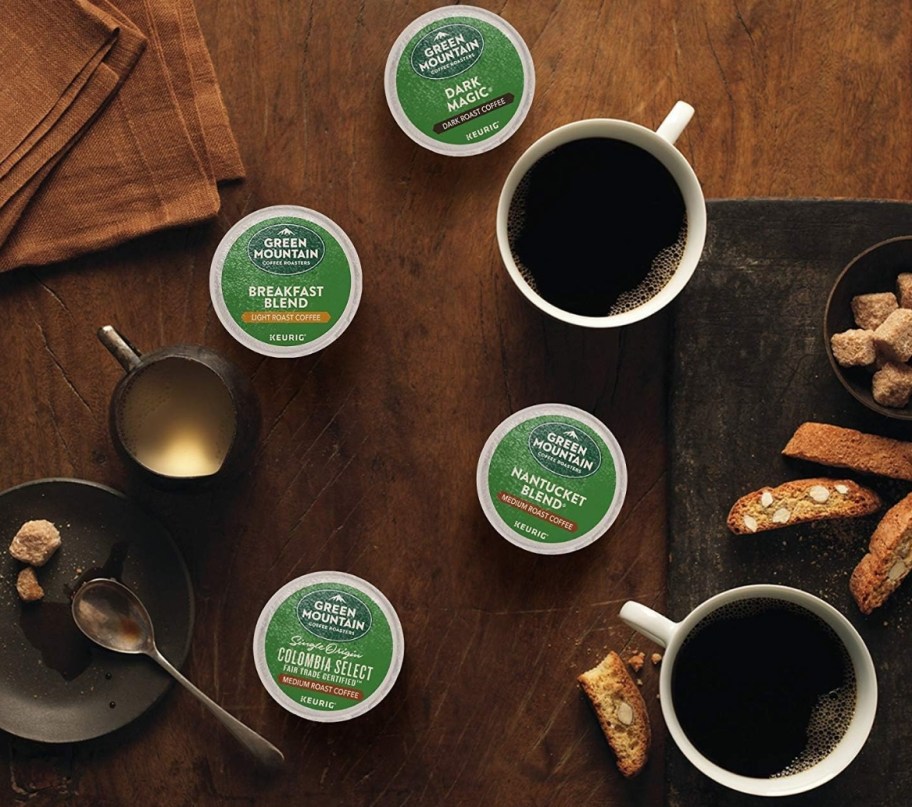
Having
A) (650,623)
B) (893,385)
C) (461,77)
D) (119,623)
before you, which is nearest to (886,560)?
(893,385)

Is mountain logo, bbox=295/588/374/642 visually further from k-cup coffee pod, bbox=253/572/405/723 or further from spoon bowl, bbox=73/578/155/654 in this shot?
spoon bowl, bbox=73/578/155/654

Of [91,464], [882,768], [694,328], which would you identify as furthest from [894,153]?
[91,464]

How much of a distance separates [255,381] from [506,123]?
473 millimetres

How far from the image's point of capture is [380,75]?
1.38m

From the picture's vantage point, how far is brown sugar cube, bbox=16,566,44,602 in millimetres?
1343

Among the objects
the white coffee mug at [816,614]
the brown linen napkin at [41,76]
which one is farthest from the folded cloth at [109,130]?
the white coffee mug at [816,614]

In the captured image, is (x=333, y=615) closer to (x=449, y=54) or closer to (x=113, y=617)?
(x=113, y=617)

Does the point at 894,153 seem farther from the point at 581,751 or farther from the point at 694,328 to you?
the point at 581,751

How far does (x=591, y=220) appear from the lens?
1278mm

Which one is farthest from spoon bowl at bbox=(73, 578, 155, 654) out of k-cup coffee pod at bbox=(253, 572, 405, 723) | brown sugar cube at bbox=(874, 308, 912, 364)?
brown sugar cube at bbox=(874, 308, 912, 364)

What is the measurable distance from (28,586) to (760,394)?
3.24 ft

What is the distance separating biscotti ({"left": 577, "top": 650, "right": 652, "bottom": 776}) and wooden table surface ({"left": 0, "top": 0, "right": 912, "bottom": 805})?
0.03 m

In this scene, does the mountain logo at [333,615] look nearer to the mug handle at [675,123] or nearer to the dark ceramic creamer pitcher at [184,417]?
the dark ceramic creamer pitcher at [184,417]

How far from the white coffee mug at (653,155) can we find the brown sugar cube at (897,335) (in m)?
0.25
